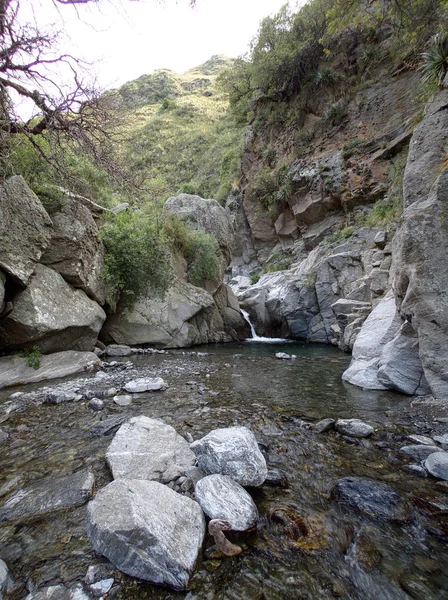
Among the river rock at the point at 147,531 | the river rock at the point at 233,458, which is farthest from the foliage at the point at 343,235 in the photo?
the river rock at the point at 147,531

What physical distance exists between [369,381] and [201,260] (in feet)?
40.7

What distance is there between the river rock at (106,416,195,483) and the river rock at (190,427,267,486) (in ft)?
0.85

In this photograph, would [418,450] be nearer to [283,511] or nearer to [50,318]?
[283,511]

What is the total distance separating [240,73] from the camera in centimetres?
2898

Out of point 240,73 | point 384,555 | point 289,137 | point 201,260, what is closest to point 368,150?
point 289,137

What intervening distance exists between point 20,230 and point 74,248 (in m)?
1.84

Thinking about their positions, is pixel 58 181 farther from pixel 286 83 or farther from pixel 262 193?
pixel 286 83

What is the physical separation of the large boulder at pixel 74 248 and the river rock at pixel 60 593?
8601 millimetres

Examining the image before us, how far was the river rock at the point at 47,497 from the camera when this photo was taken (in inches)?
91.4

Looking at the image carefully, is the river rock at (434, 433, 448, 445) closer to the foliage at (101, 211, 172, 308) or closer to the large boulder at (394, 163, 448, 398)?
the large boulder at (394, 163, 448, 398)

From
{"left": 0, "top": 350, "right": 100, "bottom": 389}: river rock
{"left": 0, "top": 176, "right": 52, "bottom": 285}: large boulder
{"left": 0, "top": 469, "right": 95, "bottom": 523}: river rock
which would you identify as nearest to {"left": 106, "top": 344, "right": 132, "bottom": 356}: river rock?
{"left": 0, "top": 350, "right": 100, "bottom": 389}: river rock

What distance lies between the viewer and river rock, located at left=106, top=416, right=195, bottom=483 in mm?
2748

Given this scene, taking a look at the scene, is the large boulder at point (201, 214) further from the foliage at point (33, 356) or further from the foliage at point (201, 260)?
the foliage at point (33, 356)

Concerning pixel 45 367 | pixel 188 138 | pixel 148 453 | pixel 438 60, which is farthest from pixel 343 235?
pixel 188 138
